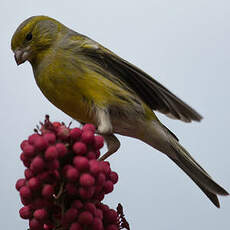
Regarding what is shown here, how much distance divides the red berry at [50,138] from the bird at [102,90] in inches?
51.8

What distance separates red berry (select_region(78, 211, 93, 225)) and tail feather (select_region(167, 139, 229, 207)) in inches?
71.9

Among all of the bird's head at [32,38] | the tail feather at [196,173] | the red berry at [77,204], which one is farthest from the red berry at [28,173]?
the tail feather at [196,173]

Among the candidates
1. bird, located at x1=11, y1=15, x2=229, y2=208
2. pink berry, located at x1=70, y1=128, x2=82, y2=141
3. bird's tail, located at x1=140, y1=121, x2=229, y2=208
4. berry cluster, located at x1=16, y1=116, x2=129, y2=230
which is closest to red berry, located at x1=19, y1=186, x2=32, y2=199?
berry cluster, located at x1=16, y1=116, x2=129, y2=230

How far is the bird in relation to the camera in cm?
→ 341

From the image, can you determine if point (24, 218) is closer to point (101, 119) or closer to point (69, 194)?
point (69, 194)

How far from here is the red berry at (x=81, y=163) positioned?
1.95 metres

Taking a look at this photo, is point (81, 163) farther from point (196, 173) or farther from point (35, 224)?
point (196, 173)

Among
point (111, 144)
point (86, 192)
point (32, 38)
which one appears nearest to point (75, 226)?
point (86, 192)

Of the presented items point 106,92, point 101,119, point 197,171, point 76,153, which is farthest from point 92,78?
point 76,153

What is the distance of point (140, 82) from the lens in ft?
12.3

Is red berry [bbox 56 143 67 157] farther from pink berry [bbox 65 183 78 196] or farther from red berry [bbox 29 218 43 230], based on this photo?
red berry [bbox 29 218 43 230]

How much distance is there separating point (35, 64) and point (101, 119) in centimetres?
80

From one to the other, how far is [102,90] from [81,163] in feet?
5.23

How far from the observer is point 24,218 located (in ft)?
7.02
